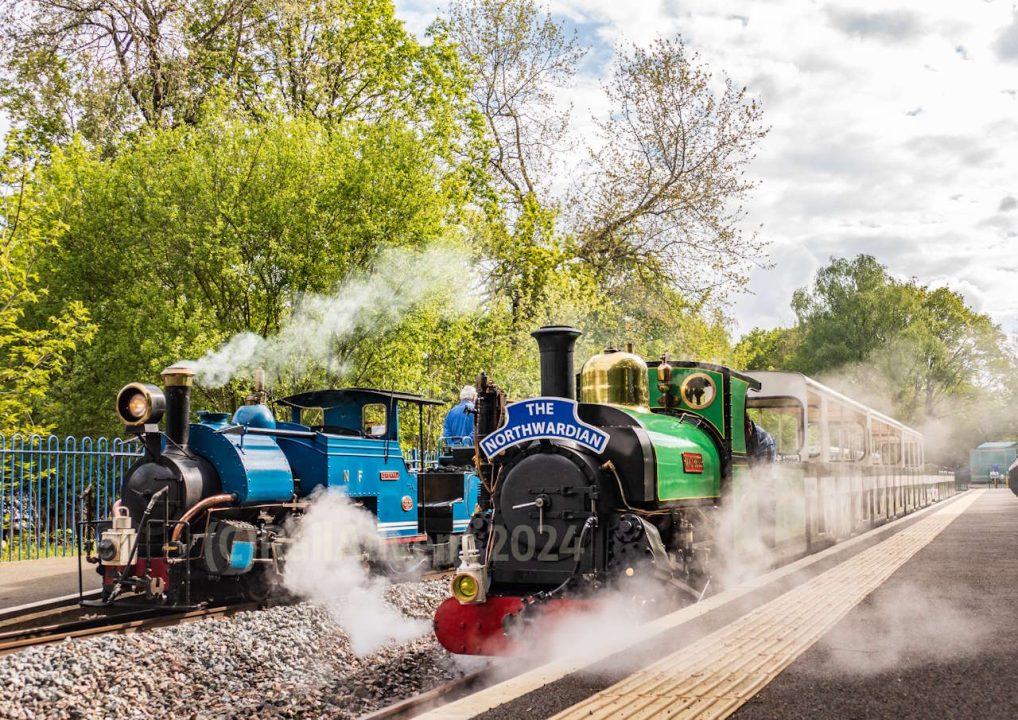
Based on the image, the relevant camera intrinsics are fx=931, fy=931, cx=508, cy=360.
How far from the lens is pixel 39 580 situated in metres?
11.6

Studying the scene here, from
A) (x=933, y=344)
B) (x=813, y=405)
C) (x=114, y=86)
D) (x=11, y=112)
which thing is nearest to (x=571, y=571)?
(x=813, y=405)

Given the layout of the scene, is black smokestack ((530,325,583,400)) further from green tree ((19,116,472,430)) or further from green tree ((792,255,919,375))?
green tree ((792,255,919,375))

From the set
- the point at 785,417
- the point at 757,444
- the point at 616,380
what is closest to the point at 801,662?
the point at 616,380

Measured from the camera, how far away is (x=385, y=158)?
18.5m

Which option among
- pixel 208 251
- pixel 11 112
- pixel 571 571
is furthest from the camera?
pixel 11 112

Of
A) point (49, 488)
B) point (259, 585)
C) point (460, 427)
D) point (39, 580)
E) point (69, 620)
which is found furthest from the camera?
point (460, 427)

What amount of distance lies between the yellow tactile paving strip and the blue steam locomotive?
5161mm

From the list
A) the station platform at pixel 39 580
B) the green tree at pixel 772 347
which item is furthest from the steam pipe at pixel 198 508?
the green tree at pixel 772 347

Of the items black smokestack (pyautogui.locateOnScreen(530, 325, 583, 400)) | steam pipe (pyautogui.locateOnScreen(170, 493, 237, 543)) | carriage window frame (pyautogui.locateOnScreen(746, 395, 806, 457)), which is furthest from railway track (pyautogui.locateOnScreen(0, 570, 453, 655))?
carriage window frame (pyautogui.locateOnScreen(746, 395, 806, 457))

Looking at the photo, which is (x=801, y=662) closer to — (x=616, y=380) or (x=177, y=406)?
(x=616, y=380)

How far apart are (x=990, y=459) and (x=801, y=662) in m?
69.3

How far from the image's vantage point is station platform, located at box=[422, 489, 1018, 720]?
4781mm

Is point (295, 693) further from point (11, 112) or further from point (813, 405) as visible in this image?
point (11, 112)

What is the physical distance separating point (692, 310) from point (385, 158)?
14.5m
